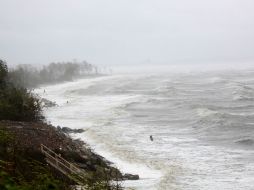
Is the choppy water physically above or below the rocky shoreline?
below

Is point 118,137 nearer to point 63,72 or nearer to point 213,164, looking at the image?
point 213,164

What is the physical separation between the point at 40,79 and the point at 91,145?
99386 millimetres

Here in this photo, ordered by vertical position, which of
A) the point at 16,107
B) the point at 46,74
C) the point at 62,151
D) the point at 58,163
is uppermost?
the point at 46,74

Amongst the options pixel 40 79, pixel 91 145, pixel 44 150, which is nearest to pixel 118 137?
pixel 91 145

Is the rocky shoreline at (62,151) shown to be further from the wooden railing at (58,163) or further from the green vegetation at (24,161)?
the wooden railing at (58,163)

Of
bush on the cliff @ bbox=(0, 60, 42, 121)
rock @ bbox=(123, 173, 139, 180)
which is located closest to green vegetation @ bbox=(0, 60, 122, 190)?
bush on the cliff @ bbox=(0, 60, 42, 121)

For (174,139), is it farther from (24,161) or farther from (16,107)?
(24,161)

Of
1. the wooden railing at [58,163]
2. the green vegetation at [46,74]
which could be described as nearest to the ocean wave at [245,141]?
the wooden railing at [58,163]

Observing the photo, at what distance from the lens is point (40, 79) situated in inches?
5079

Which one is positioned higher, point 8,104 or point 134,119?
point 8,104

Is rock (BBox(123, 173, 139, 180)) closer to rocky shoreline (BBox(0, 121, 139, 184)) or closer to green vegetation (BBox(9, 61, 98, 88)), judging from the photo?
rocky shoreline (BBox(0, 121, 139, 184))

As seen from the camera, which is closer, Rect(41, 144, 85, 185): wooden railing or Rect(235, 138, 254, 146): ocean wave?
Rect(41, 144, 85, 185): wooden railing

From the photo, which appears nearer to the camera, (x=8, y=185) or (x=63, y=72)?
(x=8, y=185)

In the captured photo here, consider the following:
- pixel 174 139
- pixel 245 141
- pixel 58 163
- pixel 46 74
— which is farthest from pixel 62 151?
pixel 46 74
